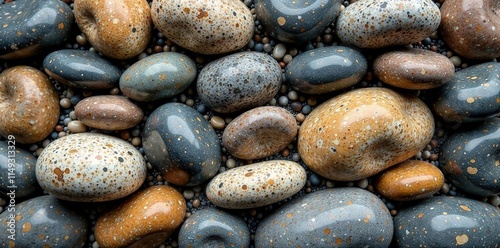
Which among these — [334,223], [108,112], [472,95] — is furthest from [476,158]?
[108,112]

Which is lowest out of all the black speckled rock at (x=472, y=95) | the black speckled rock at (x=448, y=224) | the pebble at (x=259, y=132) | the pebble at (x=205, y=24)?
the black speckled rock at (x=448, y=224)

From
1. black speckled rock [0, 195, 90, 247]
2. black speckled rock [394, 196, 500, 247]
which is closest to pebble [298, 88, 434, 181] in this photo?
black speckled rock [394, 196, 500, 247]

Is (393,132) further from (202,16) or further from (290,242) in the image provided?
(202,16)

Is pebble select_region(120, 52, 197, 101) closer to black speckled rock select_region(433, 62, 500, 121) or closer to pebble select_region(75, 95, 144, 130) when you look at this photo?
pebble select_region(75, 95, 144, 130)

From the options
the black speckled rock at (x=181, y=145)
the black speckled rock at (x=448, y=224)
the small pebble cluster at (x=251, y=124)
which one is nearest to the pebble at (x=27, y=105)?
the small pebble cluster at (x=251, y=124)

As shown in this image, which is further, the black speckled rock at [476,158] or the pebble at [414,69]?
the black speckled rock at [476,158]

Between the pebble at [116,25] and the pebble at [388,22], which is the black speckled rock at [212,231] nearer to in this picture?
the pebble at [116,25]

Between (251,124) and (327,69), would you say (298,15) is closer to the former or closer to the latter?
(327,69)

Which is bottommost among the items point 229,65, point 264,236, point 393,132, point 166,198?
point 264,236

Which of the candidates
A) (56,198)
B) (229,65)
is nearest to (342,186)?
(229,65)
